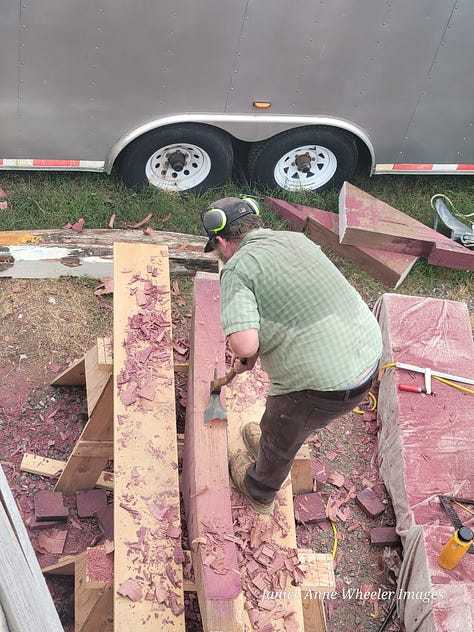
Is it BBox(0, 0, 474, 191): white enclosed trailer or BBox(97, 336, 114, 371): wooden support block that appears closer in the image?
BBox(97, 336, 114, 371): wooden support block

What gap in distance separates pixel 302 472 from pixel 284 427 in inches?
48.9

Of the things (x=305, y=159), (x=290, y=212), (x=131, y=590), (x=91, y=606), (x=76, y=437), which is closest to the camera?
(x=131, y=590)

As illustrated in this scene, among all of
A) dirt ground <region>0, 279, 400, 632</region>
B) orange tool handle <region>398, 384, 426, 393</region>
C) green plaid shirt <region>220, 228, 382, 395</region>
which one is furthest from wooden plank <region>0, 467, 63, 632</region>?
orange tool handle <region>398, 384, 426, 393</region>

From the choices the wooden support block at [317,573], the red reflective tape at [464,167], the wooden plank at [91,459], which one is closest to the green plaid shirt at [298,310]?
the wooden support block at [317,573]

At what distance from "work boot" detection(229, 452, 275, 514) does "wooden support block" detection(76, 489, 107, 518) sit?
3.45ft

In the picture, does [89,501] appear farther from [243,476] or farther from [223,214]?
[223,214]

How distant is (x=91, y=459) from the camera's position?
454 centimetres

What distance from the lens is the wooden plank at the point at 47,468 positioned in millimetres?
4746

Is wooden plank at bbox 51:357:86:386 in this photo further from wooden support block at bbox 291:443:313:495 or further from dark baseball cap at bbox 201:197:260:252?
dark baseball cap at bbox 201:197:260:252

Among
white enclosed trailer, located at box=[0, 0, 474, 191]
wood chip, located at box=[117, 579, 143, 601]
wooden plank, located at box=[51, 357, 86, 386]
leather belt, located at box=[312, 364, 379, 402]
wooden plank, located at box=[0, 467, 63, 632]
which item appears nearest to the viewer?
wooden plank, located at box=[0, 467, 63, 632]

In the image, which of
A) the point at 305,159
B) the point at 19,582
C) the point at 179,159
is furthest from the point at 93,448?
the point at 305,159

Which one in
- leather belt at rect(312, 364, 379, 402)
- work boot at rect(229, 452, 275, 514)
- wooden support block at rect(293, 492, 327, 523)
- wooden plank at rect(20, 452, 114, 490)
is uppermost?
leather belt at rect(312, 364, 379, 402)

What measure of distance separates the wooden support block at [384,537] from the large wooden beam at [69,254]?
2682mm

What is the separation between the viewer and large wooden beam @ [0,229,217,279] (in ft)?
19.0
